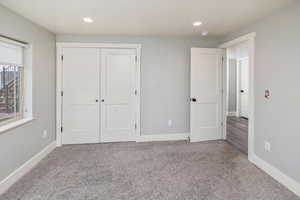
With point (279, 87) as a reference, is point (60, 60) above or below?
above

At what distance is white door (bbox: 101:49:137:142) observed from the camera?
150 inches

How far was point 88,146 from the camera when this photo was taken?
3672mm

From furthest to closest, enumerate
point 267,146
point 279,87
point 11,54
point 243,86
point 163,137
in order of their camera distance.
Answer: point 243,86 → point 163,137 → point 267,146 → point 11,54 → point 279,87

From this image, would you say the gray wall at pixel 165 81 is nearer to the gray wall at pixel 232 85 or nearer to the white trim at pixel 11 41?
the white trim at pixel 11 41

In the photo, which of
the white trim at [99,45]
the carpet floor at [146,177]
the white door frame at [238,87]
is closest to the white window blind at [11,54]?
the white trim at [99,45]

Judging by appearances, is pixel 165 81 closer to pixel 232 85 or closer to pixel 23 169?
pixel 23 169

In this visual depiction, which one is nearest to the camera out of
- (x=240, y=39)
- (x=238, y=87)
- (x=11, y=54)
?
(x=11, y=54)

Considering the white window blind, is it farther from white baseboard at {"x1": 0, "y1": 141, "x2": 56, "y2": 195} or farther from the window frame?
white baseboard at {"x1": 0, "y1": 141, "x2": 56, "y2": 195}

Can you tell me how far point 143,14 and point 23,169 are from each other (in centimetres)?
277

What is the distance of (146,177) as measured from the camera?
2.49 metres

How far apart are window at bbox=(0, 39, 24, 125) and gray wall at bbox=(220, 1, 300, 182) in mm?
3587

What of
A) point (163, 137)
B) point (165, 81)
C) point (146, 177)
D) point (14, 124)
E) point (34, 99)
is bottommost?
point (146, 177)

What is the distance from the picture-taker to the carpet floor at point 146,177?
6.89ft

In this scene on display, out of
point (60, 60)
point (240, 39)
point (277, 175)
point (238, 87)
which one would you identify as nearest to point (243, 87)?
point (238, 87)
